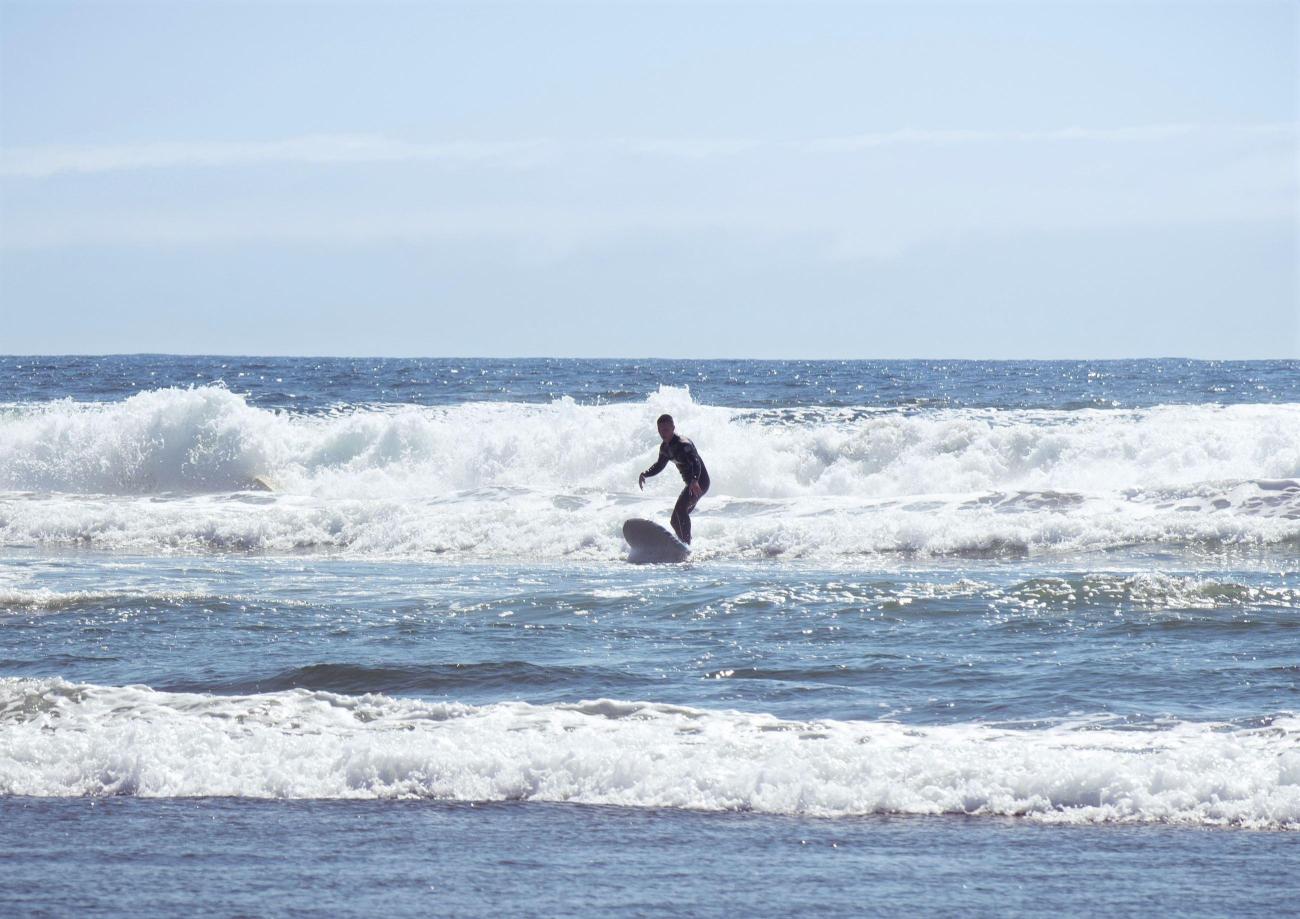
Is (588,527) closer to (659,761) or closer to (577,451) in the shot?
(577,451)

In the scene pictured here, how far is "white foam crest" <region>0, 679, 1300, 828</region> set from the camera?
6418mm

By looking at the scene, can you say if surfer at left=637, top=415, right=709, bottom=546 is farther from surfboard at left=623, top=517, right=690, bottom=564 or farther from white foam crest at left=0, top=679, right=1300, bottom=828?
white foam crest at left=0, top=679, right=1300, bottom=828

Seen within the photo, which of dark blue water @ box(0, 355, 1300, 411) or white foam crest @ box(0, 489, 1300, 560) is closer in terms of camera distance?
white foam crest @ box(0, 489, 1300, 560)

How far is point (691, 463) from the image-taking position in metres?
16.3

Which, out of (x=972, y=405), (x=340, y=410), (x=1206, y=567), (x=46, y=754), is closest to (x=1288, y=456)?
(x=1206, y=567)

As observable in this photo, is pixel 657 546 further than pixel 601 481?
No

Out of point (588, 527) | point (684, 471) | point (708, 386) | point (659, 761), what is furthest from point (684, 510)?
point (708, 386)

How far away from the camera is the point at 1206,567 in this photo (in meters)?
15.1

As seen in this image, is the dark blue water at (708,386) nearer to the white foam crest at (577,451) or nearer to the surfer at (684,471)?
the white foam crest at (577,451)

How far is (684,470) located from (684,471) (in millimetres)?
48

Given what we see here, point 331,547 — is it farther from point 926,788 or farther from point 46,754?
point 926,788

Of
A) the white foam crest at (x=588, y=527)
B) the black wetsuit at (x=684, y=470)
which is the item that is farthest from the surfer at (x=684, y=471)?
the white foam crest at (x=588, y=527)

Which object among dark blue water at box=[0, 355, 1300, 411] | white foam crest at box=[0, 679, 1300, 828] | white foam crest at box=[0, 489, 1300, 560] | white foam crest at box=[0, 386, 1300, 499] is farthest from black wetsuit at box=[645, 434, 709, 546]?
dark blue water at box=[0, 355, 1300, 411]

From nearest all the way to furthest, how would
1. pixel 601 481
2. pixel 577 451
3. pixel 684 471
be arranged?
pixel 684 471, pixel 601 481, pixel 577 451
